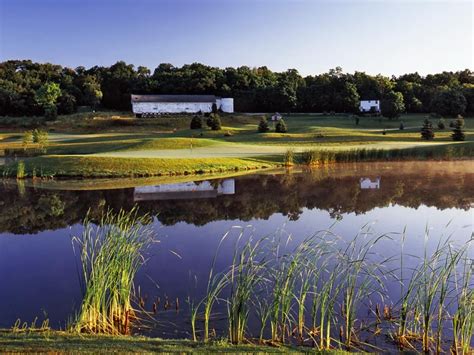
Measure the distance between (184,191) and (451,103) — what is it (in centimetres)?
6457

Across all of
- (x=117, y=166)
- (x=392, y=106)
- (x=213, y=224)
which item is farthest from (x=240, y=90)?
(x=213, y=224)

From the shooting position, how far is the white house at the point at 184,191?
22281 mm

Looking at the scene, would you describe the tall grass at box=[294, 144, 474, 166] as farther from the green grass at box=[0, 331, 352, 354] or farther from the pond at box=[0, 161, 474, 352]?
the green grass at box=[0, 331, 352, 354]

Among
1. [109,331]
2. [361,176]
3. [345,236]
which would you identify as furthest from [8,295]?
[361,176]

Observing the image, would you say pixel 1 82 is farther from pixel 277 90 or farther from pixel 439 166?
pixel 439 166

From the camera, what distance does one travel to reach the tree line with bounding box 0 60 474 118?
3095 inches

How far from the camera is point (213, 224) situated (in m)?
16.7

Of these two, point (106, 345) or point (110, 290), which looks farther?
point (110, 290)

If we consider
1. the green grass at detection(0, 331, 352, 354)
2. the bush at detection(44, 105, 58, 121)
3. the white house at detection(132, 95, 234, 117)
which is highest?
the white house at detection(132, 95, 234, 117)

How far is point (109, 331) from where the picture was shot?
7.50 metres

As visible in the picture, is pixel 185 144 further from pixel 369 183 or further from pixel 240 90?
pixel 240 90

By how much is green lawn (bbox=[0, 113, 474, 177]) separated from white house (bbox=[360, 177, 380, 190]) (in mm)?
8765

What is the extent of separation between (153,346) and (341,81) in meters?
87.2

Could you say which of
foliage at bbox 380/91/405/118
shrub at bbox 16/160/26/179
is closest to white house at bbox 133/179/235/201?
shrub at bbox 16/160/26/179
